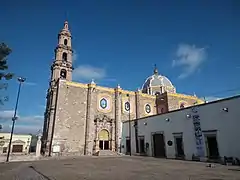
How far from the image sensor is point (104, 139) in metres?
32.5

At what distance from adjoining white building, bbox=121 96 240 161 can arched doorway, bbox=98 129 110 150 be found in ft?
27.0

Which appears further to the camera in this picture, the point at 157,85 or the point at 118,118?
the point at 157,85

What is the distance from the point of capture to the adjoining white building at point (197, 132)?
1503 cm

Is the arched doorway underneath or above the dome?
underneath

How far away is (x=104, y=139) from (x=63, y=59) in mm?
17972

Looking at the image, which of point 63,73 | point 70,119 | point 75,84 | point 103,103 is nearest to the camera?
point 70,119

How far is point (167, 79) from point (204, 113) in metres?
30.2

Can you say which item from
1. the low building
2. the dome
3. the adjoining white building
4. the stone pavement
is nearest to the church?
the dome

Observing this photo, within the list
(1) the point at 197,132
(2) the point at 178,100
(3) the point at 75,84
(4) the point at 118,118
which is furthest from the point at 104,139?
(1) the point at 197,132

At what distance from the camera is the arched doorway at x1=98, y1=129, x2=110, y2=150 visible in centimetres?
3196

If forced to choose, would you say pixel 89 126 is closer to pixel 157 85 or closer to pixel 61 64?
pixel 61 64

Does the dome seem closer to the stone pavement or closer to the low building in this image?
the stone pavement

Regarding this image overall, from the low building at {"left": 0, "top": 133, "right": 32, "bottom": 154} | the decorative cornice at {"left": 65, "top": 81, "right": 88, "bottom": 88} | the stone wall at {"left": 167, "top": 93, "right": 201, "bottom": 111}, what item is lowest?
the low building at {"left": 0, "top": 133, "right": 32, "bottom": 154}

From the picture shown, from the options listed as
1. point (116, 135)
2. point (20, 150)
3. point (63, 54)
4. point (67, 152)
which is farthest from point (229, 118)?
point (20, 150)
